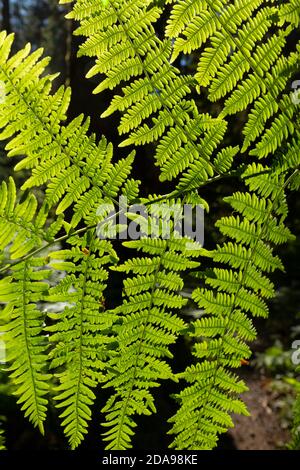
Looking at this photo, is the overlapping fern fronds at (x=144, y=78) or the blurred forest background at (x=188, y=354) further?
the blurred forest background at (x=188, y=354)

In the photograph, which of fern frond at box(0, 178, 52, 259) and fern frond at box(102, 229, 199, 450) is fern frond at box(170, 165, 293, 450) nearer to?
fern frond at box(102, 229, 199, 450)

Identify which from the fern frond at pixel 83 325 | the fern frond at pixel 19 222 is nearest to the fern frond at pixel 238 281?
the fern frond at pixel 83 325

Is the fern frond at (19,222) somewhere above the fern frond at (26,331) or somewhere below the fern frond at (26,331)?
above

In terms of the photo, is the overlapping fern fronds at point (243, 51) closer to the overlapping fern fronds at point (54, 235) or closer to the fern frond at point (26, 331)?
the overlapping fern fronds at point (54, 235)

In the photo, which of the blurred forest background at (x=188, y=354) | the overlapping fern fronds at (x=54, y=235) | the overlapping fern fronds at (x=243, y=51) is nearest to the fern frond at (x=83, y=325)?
the overlapping fern fronds at (x=54, y=235)

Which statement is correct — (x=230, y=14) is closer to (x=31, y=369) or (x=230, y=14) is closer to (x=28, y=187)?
(x=28, y=187)

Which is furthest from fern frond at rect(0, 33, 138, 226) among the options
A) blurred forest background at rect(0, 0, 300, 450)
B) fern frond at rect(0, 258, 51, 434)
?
blurred forest background at rect(0, 0, 300, 450)

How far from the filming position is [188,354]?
92.9 inches

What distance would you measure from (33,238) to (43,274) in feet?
0.22

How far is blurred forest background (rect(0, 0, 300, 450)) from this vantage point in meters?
1.91

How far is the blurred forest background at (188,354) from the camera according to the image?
1.91 m
